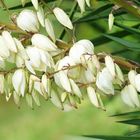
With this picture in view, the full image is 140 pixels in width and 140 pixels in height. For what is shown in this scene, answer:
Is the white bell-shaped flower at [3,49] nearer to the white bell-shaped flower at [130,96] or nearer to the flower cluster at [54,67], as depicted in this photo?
the flower cluster at [54,67]

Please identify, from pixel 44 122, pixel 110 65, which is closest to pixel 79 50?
pixel 110 65

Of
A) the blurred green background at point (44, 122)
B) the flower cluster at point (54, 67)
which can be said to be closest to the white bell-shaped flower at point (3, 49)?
the flower cluster at point (54, 67)

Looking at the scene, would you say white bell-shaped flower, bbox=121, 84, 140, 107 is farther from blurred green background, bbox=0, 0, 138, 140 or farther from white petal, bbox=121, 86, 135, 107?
blurred green background, bbox=0, 0, 138, 140

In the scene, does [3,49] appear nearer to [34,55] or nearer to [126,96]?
[34,55]

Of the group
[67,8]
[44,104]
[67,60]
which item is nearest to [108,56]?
[67,60]

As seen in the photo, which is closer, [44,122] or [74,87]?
[74,87]

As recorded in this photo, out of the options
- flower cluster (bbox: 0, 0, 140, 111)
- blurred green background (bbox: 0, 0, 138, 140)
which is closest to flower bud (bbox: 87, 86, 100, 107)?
flower cluster (bbox: 0, 0, 140, 111)
